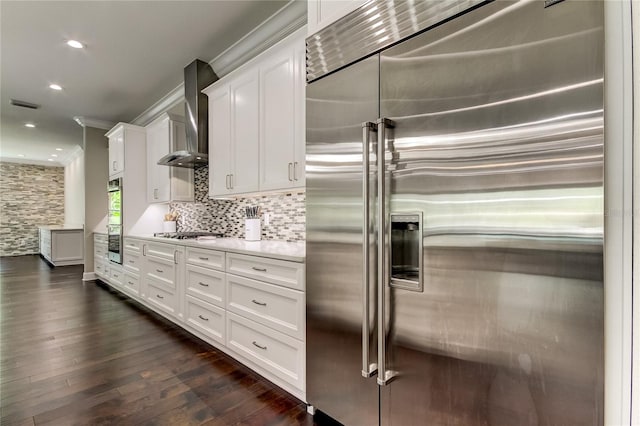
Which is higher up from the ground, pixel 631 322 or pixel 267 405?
pixel 631 322

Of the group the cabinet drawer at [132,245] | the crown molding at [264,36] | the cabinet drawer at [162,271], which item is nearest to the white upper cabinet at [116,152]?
the cabinet drawer at [132,245]

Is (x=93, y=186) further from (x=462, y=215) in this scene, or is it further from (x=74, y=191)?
(x=462, y=215)

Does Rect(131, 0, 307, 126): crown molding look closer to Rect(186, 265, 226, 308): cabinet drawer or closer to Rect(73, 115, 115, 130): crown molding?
Rect(186, 265, 226, 308): cabinet drawer

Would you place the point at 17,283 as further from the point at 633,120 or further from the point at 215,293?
the point at 633,120

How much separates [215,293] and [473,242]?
203 centimetres

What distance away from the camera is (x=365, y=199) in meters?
1.35

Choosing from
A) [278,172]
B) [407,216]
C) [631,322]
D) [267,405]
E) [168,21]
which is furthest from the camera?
[168,21]

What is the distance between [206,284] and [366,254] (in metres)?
1.73

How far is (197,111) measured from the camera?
10.5 feet

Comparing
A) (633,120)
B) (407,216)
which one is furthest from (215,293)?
(633,120)

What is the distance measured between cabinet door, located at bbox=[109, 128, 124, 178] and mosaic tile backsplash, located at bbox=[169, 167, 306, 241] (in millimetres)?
949

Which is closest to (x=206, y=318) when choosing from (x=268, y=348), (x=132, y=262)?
(x=268, y=348)

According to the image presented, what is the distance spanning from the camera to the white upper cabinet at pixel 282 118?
85.7 inches

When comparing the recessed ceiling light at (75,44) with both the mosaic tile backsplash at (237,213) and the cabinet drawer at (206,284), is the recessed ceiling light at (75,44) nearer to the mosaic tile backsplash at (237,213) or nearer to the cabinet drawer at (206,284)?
the mosaic tile backsplash at (237,213)
